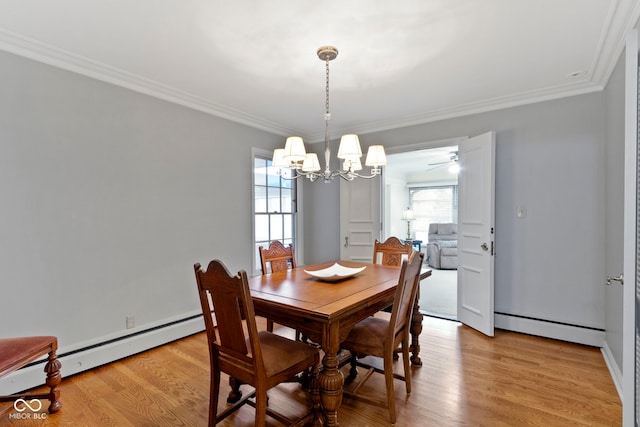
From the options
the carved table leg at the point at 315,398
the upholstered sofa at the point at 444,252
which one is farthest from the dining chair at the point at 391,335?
the upholstered sofa at the point at 444,252

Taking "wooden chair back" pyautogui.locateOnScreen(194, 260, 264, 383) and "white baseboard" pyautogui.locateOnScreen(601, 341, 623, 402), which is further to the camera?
"white baseboard" pyautogui.locateOnScreen(601, 341, 623, 402)

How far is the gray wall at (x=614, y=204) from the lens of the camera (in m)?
2.35

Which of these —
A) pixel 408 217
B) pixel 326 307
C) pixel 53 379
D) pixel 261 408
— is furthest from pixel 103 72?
pixel 408 217

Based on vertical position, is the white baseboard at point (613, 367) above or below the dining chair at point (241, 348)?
below

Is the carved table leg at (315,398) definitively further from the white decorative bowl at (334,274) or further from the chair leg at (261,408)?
the white decorative bowl at (334,274)

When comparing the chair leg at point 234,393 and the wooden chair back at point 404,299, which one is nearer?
the wooden chair back at point 404,299

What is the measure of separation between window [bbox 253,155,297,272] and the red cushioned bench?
2.33m

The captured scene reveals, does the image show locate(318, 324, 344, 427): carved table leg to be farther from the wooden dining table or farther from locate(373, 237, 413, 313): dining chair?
locate(373, 237, 413, 313): dining chair

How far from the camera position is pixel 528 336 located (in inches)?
129

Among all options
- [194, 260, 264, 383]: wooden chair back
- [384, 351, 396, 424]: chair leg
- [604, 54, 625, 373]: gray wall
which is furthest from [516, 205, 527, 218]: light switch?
[194, 260, 264, 383]: wooden chair back

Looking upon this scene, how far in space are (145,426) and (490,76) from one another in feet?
12.7

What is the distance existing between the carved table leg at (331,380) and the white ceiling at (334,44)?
1.97m

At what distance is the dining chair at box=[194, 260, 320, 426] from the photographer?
1.54 metres

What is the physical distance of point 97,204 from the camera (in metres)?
2.70
